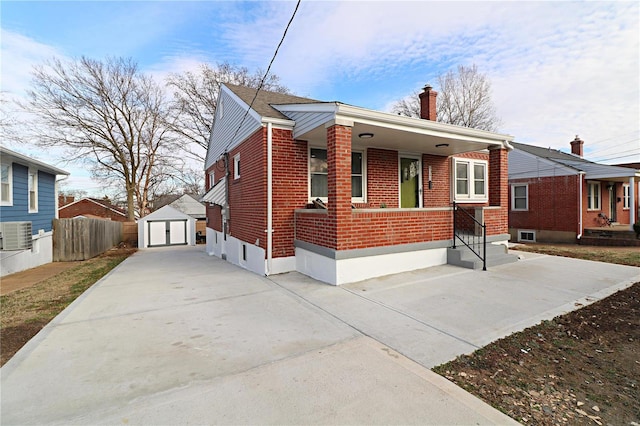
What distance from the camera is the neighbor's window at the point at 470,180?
10.4 metres

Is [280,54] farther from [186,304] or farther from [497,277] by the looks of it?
[497,277]

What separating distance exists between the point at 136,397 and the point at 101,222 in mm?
16978

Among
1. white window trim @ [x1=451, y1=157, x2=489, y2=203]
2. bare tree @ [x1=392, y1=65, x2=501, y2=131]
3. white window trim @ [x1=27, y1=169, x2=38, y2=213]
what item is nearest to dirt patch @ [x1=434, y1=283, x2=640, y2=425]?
white window trim @ [x1=451, y1=157, x2=489, y2=203]

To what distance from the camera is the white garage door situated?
20781 mm

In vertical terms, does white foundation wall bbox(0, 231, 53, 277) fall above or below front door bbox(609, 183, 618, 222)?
below

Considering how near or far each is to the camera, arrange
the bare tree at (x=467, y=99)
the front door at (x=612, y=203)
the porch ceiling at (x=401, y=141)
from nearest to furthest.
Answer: the porch ceiling at (x=401, y=141), the front door at (x=612, y=203), the bare tree at (x=467, y=99)

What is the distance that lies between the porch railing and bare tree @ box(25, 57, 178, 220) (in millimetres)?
25040

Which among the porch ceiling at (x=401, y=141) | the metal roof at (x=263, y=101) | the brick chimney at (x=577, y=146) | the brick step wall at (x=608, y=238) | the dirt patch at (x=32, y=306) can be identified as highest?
the brick chimney at (x=577, y=146)

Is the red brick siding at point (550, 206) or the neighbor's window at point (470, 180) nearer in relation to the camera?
the neighbor's window at point (470, 180)

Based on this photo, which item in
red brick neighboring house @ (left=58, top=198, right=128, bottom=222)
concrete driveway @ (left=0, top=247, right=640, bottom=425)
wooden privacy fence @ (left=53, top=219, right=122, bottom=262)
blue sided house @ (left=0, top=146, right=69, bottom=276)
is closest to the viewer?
concrete driveway @ (left=0, top=247, right=640, bottom=425)

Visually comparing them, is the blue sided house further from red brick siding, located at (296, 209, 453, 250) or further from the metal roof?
red brick siding, located at (296, 209, 453, 250)

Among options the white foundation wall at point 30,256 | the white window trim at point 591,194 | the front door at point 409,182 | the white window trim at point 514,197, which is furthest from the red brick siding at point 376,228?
the white window trim at point 591,194

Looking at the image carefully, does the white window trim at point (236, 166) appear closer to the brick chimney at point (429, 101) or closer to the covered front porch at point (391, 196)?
the covered front porch at point (391, 196)

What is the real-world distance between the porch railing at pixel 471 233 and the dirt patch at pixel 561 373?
333 cm
